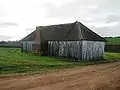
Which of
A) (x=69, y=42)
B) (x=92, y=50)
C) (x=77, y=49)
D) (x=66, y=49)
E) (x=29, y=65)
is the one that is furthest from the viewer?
(x=66, y=49)

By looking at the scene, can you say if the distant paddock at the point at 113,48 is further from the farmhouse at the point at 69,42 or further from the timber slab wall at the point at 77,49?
the timber slab wall at the point at 77,49

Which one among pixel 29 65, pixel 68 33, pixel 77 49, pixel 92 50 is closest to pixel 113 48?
pixel 92 50

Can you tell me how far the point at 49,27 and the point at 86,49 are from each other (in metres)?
12.7

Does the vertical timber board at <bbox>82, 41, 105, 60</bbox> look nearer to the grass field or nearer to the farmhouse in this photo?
the farmhouse

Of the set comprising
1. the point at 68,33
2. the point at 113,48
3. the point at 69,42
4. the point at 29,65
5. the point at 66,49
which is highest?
the point at 68,33

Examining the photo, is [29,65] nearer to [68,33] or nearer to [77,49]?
[77,49]

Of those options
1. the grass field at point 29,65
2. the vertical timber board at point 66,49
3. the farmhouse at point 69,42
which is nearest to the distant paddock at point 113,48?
the farmhouse at point 69,42

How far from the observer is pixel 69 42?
37625mm

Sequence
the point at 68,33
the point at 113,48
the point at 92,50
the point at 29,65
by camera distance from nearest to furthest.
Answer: the point at 29,65, the point at 92,50, the point at 68,33, the point at 113,48

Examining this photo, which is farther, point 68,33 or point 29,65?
point 68,33

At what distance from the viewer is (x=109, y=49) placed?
66.4m

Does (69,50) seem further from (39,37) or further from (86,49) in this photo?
(39,37)

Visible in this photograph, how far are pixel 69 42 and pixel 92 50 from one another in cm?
426

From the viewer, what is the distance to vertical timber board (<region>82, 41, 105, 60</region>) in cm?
3597
